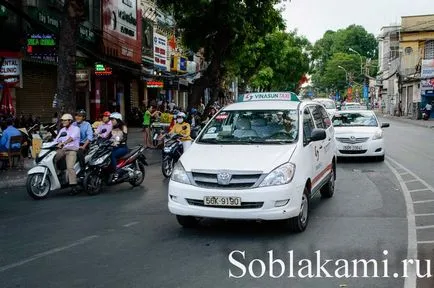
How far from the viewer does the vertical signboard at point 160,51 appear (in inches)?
1289

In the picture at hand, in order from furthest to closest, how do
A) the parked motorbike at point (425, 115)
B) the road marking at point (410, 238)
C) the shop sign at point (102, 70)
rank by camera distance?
the parked motorbike at point (425, 115) → the shop sign at point (102, 70) → the road marking at point (410, 238)

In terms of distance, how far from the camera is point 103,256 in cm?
631

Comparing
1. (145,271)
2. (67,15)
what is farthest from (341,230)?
(67,15)

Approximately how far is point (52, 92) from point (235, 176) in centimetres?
1734

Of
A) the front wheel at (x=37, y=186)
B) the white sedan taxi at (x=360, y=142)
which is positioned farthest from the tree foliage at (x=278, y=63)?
the front wheel at (x=37, y=186)

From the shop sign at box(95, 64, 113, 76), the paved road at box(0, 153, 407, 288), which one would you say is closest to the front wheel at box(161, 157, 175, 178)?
the paved road at box(0, 153, 407, 288)

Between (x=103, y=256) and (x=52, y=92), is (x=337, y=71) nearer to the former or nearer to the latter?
(x=52, y=92)

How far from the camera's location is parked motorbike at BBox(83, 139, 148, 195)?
35.7 ft

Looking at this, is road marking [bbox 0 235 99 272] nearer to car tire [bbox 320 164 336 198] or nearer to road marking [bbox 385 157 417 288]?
road marking [bbox 385 157 417 288]

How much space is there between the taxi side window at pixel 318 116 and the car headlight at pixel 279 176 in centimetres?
239

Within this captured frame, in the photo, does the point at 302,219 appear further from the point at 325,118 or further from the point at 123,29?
the point at 123,29

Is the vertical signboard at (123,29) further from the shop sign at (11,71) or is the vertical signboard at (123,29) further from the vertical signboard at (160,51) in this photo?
the shop sign at (11,71)

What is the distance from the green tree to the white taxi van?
1312 cm

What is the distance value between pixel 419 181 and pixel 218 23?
12619 mm
